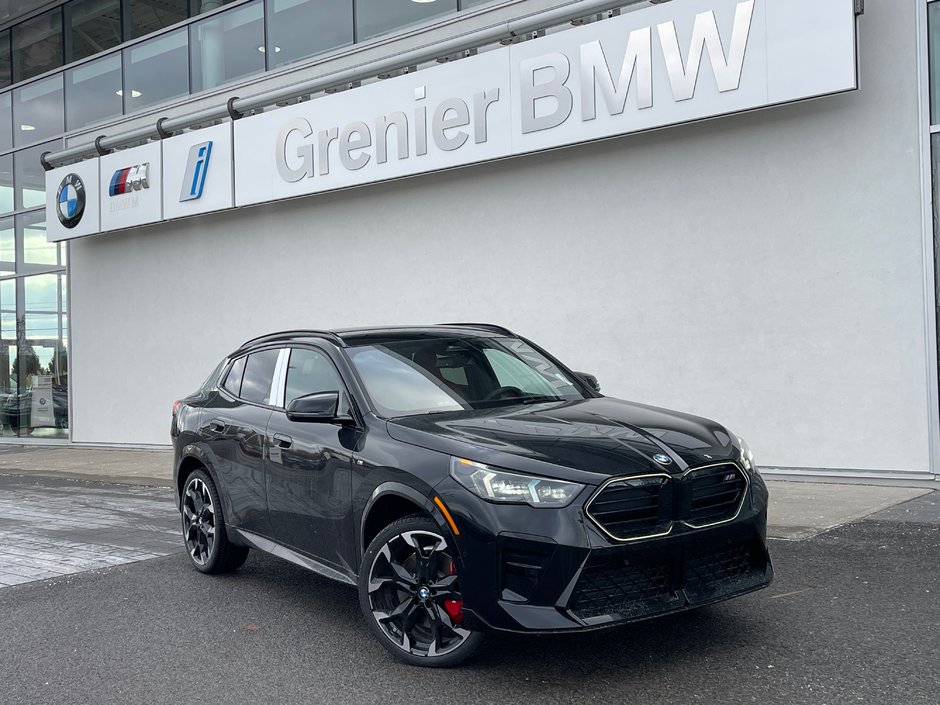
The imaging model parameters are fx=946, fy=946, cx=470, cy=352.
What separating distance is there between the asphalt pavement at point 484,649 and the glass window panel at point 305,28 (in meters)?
10.8

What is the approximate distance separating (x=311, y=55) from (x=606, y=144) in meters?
6.18

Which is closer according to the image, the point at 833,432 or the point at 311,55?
the point at 833,432

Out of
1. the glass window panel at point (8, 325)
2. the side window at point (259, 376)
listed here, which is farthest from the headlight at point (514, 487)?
the glass window panel at point (8, 325)

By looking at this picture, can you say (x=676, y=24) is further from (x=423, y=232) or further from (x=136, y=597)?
(x=136, y=597)

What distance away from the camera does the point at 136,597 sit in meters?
6.19

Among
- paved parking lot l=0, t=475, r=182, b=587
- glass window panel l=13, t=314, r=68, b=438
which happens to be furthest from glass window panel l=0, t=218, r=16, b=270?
paved parking lot l=0, t=475, r=182, b=587

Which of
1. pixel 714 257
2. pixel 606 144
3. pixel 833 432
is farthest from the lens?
pixel 606 144

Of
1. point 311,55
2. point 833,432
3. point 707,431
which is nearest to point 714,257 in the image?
point 833,432

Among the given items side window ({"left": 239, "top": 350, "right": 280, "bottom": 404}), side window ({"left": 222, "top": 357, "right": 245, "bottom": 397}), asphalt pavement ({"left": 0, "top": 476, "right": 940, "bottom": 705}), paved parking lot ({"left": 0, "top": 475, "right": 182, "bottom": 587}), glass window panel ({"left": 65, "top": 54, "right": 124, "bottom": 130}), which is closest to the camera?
asphalt pavement ({"left": 0, "top": 476, "right": 940, "bottom": 705})

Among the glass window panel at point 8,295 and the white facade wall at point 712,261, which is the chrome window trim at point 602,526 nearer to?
the white facade wall at point 712,261

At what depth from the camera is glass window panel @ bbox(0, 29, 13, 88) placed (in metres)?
21.3

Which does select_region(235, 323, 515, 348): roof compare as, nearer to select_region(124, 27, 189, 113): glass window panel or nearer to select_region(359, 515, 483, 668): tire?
select_region(359, 515, 483, 668): tire

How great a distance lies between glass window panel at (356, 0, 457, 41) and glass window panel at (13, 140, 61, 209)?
341 inches

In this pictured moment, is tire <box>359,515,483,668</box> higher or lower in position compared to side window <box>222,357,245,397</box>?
lower
